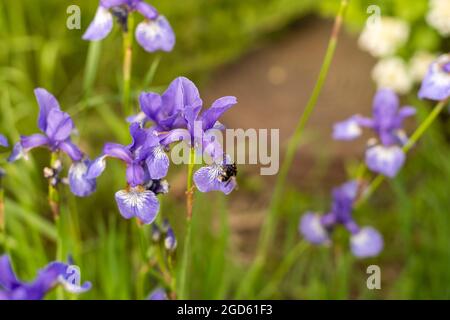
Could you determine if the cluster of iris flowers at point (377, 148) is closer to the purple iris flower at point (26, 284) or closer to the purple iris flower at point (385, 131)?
the purple iris flower at point (385, 131)

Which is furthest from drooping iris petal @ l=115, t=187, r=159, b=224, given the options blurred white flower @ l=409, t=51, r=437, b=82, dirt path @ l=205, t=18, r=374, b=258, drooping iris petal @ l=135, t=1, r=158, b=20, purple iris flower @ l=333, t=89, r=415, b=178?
blurred white flower @ l=409, t=51, r=437, b=82

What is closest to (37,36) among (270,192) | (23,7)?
(23,7)

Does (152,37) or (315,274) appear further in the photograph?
(315,274)

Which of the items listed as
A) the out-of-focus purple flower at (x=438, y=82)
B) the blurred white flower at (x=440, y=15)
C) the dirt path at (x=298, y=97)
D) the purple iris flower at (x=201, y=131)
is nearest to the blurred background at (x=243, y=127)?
the dirt path at (x=298, y=97)

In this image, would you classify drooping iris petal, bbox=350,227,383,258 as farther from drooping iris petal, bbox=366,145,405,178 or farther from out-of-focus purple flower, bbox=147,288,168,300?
out-of-focus purple flower, bbox=147,288,168,300

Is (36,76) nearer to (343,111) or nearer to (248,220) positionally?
(248,220)

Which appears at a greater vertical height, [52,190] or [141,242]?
[52,190]
